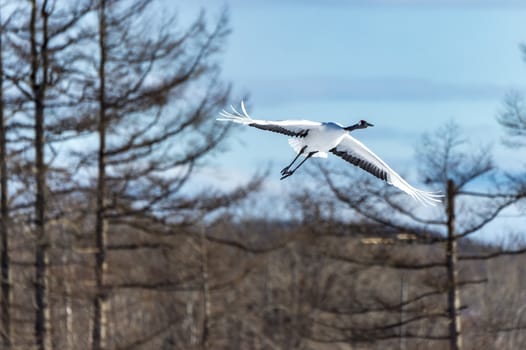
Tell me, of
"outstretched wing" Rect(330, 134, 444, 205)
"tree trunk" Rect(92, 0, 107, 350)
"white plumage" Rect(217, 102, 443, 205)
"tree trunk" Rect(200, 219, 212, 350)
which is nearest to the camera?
"white plumage" Rect(217, 102, 443, 205)

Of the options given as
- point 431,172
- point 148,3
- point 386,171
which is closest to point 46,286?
point 148,3

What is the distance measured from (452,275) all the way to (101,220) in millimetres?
6643

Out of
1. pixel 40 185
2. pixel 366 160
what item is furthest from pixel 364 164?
pixel 40 185

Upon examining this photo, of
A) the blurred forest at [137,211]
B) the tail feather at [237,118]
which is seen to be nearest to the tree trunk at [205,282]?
the blurred forest at [137,211]

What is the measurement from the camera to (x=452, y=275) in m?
18.5

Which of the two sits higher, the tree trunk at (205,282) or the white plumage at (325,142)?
the white plumage at (325,142)

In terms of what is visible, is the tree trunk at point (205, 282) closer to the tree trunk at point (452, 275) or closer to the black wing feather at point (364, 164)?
the tree trunk at point (452, 275)

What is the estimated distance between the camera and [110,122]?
21062 millimetres

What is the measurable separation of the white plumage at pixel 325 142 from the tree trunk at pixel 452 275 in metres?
7.15

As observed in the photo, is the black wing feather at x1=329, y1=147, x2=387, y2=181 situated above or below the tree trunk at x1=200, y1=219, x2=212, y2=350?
above

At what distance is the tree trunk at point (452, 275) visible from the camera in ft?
59.8

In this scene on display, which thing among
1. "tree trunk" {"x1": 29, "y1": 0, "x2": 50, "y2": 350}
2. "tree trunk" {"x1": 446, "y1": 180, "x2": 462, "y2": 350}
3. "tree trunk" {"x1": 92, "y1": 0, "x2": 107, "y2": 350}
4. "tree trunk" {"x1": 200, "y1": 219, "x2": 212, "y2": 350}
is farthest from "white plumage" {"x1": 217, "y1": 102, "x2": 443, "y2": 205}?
"tree trunk" {"x1": 200, "y1": 219, "x2": 212, "y2": 350}

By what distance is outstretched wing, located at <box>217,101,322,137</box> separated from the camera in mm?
9703

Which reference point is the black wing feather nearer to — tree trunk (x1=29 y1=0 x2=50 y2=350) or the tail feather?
the tail feather
